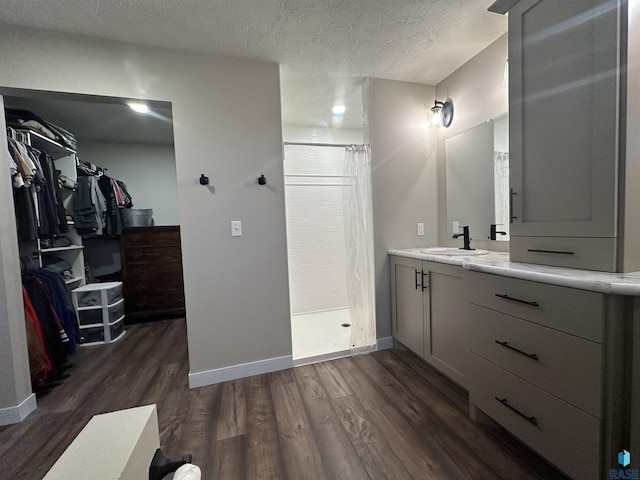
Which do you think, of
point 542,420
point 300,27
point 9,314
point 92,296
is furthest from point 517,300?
point 92,296

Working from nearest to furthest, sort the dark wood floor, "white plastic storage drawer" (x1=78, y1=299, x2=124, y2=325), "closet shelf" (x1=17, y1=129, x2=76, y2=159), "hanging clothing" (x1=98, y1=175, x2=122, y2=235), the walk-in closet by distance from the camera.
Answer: the dark wood floor, the walk-in closet, "closet shelf" (x1=17, y1=129, x2=76, y2=159), "white plastic storage drawer" (x1=78, y1=299, x2=124, y2=325), "hanging clothing" (x1=98, y1=175, x2=122, y2=235)

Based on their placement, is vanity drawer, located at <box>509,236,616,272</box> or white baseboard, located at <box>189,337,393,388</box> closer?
vanity drawer, located at <box>509,236,616,272</box>

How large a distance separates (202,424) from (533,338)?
6.05 feet

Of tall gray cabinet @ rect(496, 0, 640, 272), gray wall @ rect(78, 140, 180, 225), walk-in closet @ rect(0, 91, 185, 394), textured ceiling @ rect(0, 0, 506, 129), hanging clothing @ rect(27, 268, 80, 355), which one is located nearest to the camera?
tall gray cabinet @ rect(496, 0, 640, 272)

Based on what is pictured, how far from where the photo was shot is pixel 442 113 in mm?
2469

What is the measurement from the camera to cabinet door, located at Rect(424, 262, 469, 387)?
1724mm

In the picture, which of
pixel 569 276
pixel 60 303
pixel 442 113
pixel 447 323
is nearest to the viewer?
pixel 569 276

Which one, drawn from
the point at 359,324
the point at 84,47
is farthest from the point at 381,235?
the point at 84,47

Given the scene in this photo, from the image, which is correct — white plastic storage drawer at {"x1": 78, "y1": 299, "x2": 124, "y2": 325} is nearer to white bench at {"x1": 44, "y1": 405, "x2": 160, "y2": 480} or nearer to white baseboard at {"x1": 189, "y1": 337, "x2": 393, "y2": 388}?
white baseboard at {"x1": 189, "y1": 337, "x2": 393, "y2": 388}

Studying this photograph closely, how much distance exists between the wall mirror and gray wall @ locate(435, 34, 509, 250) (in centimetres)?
5

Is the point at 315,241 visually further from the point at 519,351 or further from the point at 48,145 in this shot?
the point at 48,145

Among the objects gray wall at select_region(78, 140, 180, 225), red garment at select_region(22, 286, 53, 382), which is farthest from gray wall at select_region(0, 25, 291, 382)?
gray wall at select_region(78, 140, 180, 225)

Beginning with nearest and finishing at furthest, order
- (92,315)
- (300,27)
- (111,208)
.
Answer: (300,27), (92,315), (111,208)

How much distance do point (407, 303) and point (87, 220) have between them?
3.53 metres
